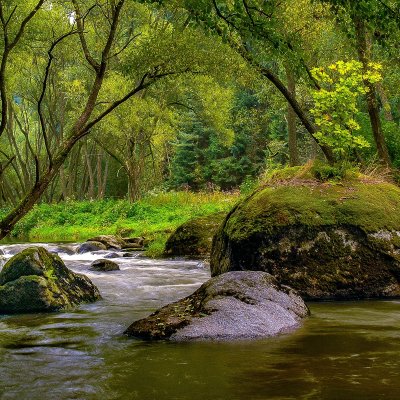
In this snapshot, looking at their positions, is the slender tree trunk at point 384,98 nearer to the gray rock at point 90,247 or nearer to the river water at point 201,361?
the gray rock at point 90,247

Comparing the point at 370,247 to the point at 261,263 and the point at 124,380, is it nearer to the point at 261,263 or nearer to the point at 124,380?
the point at 261,263

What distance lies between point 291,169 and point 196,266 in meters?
3.35

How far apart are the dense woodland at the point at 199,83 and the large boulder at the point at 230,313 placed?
2.03m

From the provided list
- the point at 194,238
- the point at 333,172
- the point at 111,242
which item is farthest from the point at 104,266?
the point at 333,172

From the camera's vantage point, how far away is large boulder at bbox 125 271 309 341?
6199mm

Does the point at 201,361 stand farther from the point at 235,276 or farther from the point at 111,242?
the point at 111,242

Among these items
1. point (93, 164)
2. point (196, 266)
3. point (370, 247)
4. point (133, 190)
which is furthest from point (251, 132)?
point (370, 247)

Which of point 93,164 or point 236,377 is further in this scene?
point 93,164

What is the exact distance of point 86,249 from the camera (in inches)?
666

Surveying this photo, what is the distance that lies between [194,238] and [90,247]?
3.65 m

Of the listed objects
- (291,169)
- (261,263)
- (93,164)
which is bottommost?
(261,263)

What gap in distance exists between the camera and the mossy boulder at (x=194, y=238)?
1493 centimetres

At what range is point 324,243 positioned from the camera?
873 cm

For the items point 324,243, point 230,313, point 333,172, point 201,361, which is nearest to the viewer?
point 201,361
